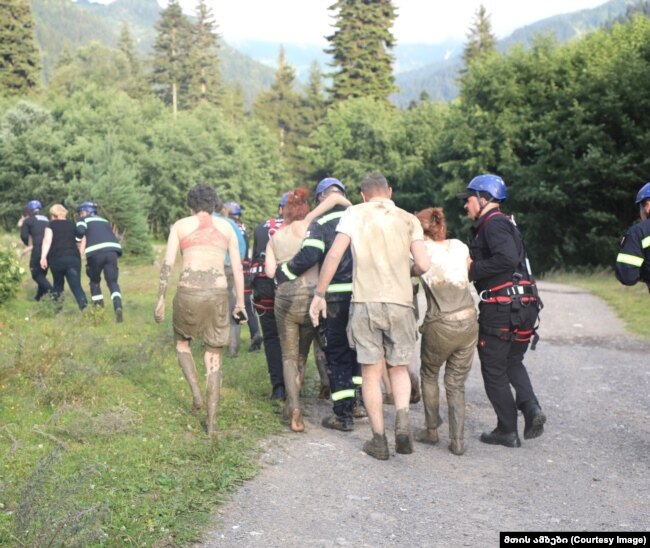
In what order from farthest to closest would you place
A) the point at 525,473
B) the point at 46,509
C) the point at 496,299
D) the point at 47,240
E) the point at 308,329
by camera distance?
the point at 47,240 → the point at 308,329 → the point at 496,299 → the point at 525,473 → the point at 46,509

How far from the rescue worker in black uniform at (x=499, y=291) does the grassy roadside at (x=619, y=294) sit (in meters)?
7.27

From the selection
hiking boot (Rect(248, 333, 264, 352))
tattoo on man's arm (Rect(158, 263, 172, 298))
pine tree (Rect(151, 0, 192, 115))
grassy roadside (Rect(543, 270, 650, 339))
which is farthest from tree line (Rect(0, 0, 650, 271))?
tattoo on man's arm (Rect(158, 263, 172, 298))

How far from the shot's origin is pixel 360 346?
6086 millimetres

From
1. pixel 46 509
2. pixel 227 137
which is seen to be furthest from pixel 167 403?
pixel 227 137

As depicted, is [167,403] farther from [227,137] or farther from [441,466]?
[227,137]

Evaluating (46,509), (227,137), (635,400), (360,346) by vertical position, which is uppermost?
(227,137)

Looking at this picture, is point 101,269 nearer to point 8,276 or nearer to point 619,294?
point 8,276

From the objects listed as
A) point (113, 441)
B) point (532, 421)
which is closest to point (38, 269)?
point (113, 441)

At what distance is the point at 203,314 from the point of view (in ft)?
21.5

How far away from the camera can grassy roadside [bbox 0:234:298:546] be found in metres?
4.11

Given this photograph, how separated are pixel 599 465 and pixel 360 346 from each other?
6.60ft

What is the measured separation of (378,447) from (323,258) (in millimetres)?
1750

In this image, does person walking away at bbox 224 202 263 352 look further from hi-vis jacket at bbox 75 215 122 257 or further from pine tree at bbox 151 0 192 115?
pine tree at bbox 151 0 192 115

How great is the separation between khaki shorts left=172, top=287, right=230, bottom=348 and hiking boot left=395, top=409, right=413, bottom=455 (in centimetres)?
162
